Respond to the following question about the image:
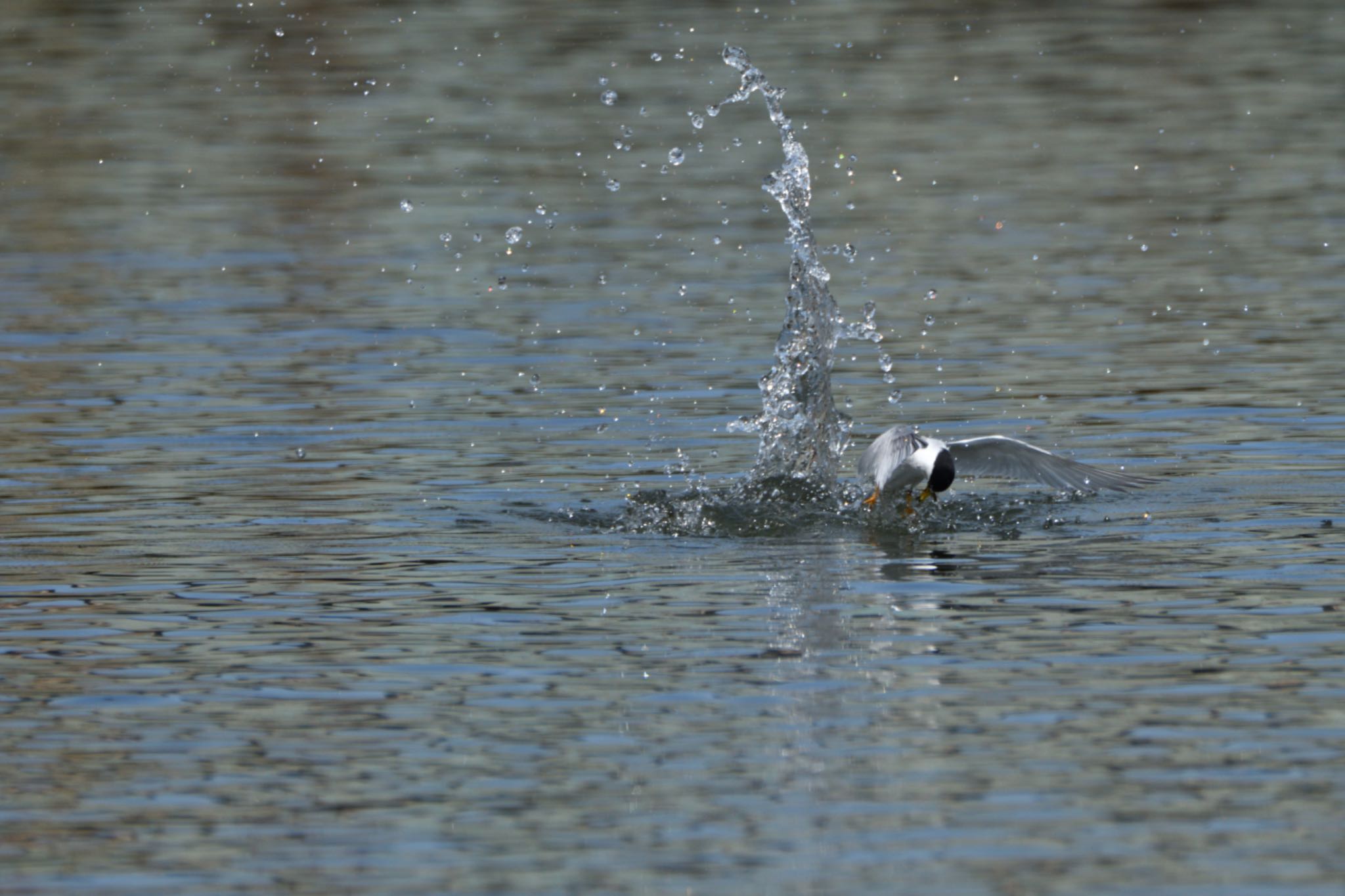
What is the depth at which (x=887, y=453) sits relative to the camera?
44.4 ft

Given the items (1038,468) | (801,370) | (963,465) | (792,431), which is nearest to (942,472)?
(1038,468)

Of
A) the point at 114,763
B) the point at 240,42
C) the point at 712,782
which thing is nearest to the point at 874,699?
the point at 712,782

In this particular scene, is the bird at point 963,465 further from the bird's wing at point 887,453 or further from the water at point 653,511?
the water at point 653,511

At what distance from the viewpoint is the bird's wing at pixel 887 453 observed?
13.4 metres

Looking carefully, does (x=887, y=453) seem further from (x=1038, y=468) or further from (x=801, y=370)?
(x=801, y=370)

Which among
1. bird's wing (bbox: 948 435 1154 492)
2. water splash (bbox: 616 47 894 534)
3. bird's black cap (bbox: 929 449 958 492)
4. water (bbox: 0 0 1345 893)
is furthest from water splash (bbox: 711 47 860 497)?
bird's black cap (bbox: 929 449 958 492)

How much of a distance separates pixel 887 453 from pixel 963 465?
2.76ft

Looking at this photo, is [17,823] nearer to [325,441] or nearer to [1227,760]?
[1227,760]

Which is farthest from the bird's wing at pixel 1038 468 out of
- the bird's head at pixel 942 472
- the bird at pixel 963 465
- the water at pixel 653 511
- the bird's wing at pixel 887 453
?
the bird's head at pixel 942 472

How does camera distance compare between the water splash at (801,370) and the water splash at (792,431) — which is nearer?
the water splash at (792,431)

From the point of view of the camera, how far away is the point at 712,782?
27.6 ft

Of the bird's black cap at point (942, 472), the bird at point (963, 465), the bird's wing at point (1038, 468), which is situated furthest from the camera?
the bird's wing at point (1038, 468)

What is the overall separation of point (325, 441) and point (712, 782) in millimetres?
7784

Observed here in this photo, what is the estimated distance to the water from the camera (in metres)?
8.11
